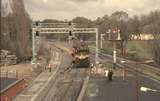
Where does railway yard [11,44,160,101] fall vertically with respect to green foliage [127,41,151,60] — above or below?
below

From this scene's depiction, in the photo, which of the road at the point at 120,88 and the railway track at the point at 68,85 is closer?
the road at the point at 120,88

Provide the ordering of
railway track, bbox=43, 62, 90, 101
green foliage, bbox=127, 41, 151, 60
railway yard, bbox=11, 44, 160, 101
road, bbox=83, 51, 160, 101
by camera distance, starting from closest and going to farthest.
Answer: road, bbox=83, 51, 160, 101
railway yard, bbox=11, 44, 160, 101
railway track, bbox=43, 62, 90, 101
green foliage, bbox=127, 41, 151, 60

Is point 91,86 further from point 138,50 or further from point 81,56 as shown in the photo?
point 138,50

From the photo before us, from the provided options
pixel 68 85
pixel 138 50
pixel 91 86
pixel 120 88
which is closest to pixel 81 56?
pixel 68 85

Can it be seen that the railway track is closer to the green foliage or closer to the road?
the road

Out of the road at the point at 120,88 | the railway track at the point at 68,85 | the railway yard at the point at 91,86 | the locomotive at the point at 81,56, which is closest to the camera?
the road at the point at 120,88

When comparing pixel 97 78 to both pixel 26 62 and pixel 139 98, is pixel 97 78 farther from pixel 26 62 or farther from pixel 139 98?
pixel 26 62

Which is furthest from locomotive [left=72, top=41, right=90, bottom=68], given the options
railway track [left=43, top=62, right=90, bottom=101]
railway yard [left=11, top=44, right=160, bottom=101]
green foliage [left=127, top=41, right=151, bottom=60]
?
green foliage [left=127, top=41, right=151, bottom=60]

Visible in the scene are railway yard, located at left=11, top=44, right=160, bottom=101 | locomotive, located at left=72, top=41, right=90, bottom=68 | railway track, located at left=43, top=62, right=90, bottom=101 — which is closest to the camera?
railway yard, located at left=11, top=44, right=160, bottom=101

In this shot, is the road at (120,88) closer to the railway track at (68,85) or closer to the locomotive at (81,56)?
the railway track at (68,85)

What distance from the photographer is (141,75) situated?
6638cm

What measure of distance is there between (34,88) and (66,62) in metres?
36.3

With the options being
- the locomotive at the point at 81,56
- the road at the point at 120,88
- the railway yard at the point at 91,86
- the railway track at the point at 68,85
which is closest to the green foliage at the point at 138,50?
the locomotive at the point at 81,56

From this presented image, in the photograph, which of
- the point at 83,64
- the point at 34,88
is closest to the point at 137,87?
the point at 34,88
